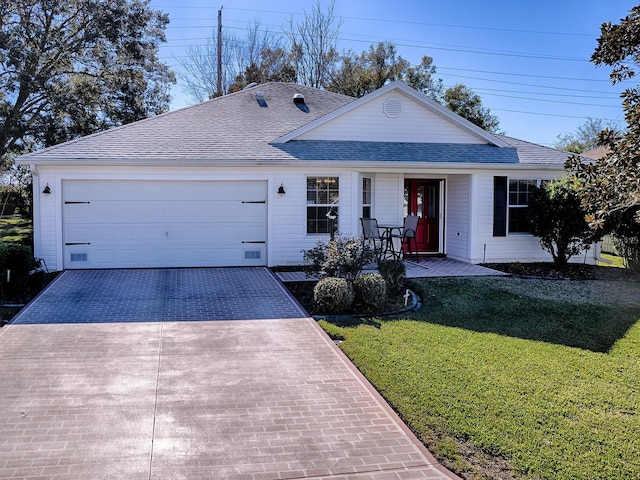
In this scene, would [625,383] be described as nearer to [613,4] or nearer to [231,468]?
[231,468]

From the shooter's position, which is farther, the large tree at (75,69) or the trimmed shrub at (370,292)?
the large tree at (75,69)

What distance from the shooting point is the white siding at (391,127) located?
1366 centimetres

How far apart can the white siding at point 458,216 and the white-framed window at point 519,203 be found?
3.69 ft

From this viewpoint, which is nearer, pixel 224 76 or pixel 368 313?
pixel 368 313

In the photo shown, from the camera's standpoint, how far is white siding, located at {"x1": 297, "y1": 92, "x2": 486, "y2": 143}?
1366cm

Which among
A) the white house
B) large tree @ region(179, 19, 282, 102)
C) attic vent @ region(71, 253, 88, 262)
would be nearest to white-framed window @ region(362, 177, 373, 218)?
the white house

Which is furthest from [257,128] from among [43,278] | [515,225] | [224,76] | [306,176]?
[224,76]

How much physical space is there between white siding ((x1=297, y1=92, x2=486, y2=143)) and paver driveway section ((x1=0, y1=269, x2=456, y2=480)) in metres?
6.67

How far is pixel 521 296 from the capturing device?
32.0 feet

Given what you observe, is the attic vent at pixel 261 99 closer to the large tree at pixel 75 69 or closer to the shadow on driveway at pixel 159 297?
the shadow on driveway at pixel 159 297

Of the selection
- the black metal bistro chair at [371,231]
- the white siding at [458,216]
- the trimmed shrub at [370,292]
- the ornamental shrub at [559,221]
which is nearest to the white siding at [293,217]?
the black metal bistro chair at [371,231]

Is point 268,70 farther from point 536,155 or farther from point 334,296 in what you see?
point 334,296

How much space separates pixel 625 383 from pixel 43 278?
1052cm

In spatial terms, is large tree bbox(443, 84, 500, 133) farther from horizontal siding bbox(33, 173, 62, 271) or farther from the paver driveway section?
the paver driveway section
